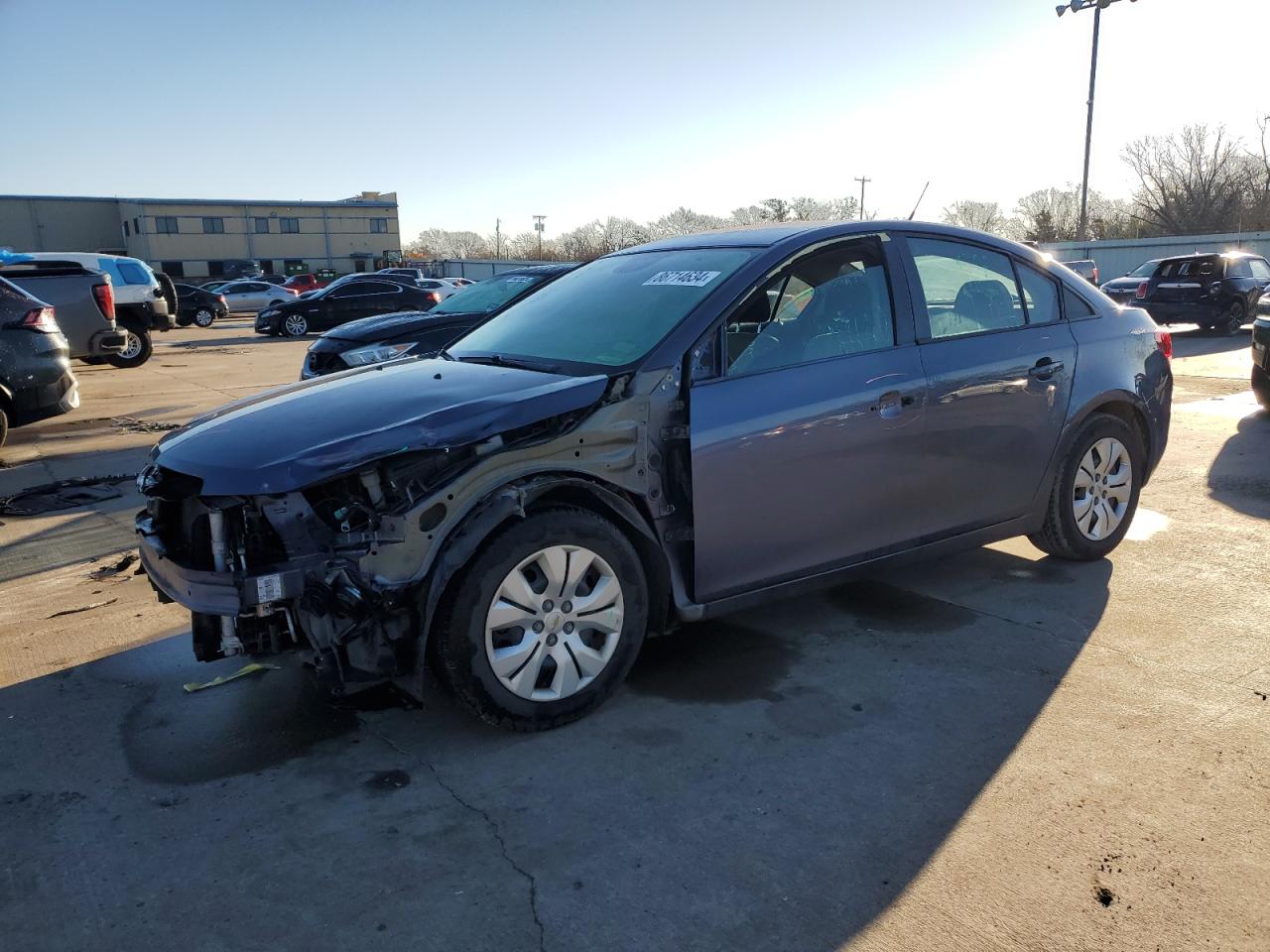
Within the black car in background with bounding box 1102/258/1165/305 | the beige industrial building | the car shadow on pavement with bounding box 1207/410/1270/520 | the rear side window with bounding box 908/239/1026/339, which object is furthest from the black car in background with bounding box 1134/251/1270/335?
the beige industrial building

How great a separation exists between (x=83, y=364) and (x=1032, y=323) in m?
17.0

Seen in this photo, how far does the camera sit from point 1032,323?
474cm

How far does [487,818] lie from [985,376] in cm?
295

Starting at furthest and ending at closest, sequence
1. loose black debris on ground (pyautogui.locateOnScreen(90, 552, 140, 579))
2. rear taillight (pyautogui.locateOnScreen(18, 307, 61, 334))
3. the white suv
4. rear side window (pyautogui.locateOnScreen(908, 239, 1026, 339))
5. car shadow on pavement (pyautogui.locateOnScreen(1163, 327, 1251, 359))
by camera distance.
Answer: the white suv → car shadow on pavement (pyautogui.locateOnScreen(1163, 327, 1251, 359)) → rear taillight (pyautogui.locateOnScreen(18, 307, 61, 334)) → loose black debris on ground (pyautogui.locateOnScreen(90, 552, 140, 579)) → rear side window (pyautogui.locateOnScreen(908, 239, 1026, 339))

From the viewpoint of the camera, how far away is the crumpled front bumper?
3.09 m

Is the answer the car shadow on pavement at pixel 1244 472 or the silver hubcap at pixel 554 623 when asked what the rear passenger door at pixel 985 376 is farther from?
the car shadow on pavement at pixel 1244 472

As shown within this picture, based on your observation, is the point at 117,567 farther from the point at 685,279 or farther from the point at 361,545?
the point at 685,279

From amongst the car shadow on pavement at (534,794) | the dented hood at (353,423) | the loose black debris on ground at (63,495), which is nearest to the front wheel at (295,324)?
the loose black debris on ground at (63,495)

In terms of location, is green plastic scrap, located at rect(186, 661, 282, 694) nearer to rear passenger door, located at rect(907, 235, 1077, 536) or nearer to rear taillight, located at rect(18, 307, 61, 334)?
rear passenger door, located at rect(907, 235, 1077, 536)

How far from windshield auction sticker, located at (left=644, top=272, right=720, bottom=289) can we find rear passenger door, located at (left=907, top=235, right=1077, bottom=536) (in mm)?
1004

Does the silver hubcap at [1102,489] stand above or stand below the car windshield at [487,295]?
below

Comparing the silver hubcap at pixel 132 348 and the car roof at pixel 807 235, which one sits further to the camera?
the silver hubcap at pixel 132 348

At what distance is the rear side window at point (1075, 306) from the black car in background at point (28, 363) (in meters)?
8.30

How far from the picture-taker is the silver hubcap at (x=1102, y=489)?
496 cm
